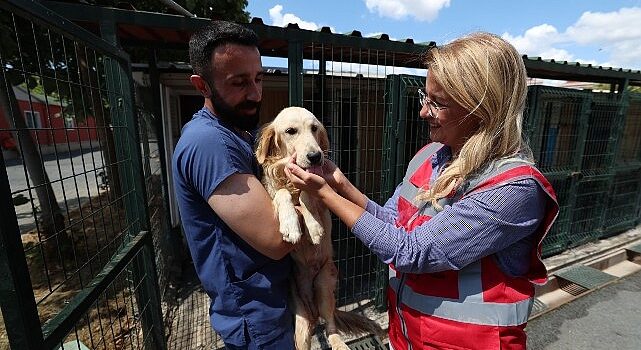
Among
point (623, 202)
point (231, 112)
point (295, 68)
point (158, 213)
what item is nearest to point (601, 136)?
point (623, 202)

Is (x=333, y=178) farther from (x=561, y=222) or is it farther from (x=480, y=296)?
(x=561, y=222)

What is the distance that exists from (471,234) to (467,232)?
0.05 ft

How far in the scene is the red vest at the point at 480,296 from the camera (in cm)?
133

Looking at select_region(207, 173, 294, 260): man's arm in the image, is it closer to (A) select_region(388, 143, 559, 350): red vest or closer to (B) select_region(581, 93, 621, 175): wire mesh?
(A) select_region(388, 143, 559, 350): red vest

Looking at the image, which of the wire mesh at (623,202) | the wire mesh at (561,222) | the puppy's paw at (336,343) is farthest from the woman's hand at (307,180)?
the wire mesh at (623,202)

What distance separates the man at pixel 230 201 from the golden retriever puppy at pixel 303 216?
0.56ft

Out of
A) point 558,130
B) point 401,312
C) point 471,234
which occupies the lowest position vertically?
point 401,312

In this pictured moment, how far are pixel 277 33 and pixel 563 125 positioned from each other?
4.97m

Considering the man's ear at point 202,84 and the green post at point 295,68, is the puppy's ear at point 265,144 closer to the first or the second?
the man's ear at point 202,84

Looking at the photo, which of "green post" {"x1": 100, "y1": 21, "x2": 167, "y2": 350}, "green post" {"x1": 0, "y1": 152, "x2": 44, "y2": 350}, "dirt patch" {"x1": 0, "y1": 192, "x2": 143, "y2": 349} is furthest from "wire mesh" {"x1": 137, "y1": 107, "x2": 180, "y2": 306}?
"green post" {"x1": 0, "y1": 152, "x2": 44, "y2": 350}

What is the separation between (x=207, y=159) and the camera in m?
1.43

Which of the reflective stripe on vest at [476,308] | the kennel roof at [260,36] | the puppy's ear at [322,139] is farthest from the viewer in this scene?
the kennel roof at [260,36]

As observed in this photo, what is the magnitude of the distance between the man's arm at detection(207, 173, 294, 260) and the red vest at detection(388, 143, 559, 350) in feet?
2.18

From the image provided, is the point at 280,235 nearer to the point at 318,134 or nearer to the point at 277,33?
the point at 318,134
